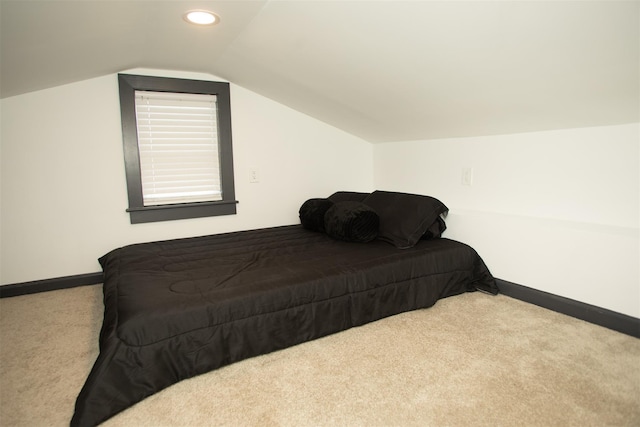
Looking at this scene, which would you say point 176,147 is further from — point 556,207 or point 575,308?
point 575,308

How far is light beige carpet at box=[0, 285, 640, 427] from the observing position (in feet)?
4.59

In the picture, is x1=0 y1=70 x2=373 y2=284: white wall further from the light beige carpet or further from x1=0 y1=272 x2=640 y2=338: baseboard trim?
the light beige carpet

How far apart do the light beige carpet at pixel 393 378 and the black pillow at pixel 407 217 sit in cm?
59

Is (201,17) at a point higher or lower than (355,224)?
higher

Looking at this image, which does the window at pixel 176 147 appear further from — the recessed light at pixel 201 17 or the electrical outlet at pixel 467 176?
the electrical outlet at pixel 467 176

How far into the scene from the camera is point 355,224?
8.71 feet

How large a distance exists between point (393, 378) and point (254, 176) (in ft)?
7.41

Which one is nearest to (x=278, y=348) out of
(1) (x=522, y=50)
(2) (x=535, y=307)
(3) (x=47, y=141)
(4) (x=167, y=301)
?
(4) (x=167, y=301)

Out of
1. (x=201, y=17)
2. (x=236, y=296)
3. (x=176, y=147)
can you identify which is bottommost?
(x=236, y=296)

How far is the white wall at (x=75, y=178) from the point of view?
2586 mm

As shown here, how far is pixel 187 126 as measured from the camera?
10.0 ft

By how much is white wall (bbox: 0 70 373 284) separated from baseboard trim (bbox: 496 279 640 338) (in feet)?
7.58

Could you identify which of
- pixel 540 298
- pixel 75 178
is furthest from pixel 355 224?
pixel 75 178

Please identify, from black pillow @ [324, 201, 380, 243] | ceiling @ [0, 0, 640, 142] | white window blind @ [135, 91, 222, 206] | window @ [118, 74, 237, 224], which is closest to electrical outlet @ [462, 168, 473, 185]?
ceiling @ [0, 0, 640, 142]
